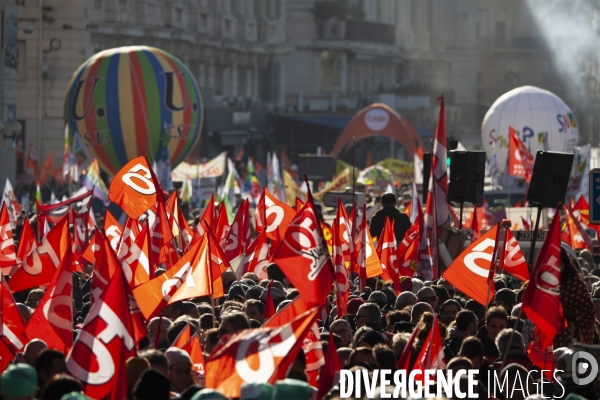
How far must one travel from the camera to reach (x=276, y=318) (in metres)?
9.04

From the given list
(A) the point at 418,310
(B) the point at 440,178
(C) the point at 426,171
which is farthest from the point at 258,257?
(C) the point at 426,171

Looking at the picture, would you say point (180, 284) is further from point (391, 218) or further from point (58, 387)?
point (391, 218)

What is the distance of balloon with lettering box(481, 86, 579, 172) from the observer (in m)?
38.2

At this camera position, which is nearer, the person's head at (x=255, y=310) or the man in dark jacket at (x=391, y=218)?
the person's head at (x=255, y=310)

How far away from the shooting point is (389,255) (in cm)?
1507

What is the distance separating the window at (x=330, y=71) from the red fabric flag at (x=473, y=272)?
56591mm

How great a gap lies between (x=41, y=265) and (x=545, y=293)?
5.30 m

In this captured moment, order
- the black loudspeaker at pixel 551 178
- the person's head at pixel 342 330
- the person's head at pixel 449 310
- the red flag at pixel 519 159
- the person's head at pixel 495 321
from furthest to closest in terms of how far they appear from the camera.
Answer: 1. the red flag at pixel 519 159
2. the black loudspeaker at pixel 551 178
3. the person's head at pixel 449 310
4. the person's head at pixel 495 321
5. the person's head at pixel 342 330

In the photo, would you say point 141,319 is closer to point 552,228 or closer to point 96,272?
point 96,272

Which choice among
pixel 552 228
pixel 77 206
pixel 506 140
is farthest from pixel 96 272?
pixel 506 140

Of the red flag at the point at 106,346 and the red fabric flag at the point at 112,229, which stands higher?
the red flag at the point at 106,346

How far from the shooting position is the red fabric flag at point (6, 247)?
47.1 feet

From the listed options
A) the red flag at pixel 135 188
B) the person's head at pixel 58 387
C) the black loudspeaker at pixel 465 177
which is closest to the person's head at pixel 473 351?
the person's head at pixel 58 387

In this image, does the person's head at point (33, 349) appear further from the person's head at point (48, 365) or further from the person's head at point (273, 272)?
the person's head at point (273, 272)
